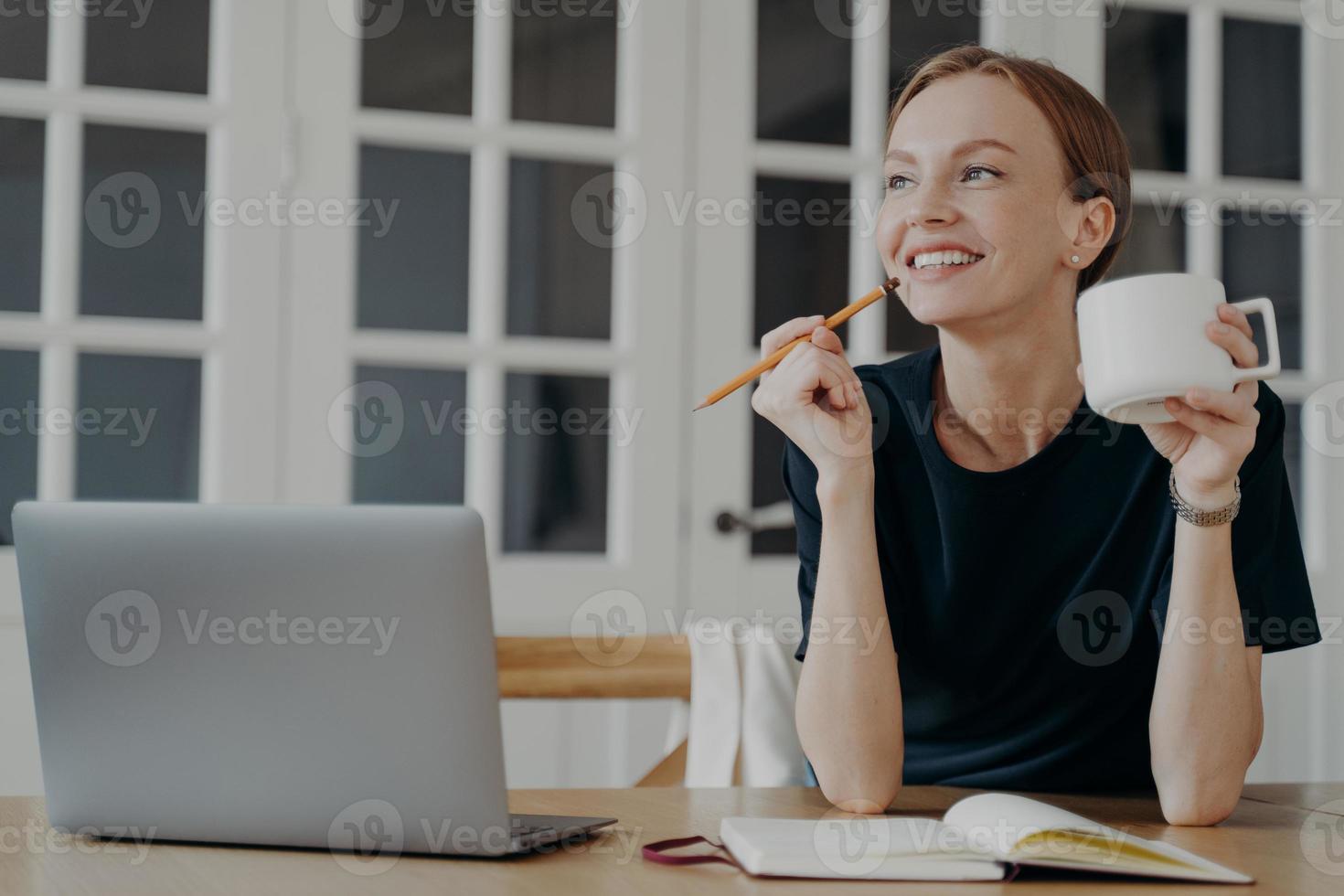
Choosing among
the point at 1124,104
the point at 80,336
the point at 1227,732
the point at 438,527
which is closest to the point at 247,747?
the point at 438,527

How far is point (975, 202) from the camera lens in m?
1.35

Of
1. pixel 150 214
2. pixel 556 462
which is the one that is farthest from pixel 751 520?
pixel 150 214

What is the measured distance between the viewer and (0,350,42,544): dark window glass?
2.30m

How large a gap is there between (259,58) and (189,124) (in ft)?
0.53

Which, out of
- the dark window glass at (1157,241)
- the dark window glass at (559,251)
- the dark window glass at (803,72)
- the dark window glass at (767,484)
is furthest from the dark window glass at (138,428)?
the dark window glass at (1157,241)

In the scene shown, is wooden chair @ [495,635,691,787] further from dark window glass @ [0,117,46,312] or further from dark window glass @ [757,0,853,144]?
dark window glass @ [757,0,853,144]

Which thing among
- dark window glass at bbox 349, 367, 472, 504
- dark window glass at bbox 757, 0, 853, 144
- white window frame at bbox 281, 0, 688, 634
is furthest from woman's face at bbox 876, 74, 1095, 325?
dark window glass at bbox 757, 0, 853, 144

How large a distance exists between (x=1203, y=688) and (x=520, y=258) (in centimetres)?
172

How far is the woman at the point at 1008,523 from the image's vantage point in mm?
1176

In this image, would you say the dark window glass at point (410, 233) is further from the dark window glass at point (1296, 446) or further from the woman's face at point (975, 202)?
the dark window glass at point (1296, 446)

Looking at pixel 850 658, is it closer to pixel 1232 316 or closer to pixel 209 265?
pixel 1232 316

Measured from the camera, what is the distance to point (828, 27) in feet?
9.17

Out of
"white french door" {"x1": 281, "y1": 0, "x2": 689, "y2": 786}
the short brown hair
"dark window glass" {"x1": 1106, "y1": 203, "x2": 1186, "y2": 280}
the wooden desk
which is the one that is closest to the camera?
the wooden desk

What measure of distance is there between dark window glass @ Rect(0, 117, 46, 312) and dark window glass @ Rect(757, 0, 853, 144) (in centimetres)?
131
